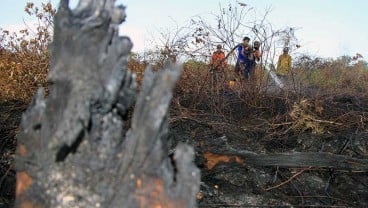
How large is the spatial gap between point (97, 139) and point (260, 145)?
548 cm

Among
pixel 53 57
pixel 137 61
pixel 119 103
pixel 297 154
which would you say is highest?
pixel 137 61

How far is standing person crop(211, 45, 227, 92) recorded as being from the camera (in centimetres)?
788

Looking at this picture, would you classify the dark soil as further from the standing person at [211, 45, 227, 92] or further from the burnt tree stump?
the burnt tree stump

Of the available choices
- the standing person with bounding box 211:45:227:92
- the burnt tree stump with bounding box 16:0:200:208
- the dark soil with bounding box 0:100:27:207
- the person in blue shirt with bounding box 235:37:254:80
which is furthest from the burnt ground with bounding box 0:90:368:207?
the burnt tree stump with bounding box 16:0:200:208

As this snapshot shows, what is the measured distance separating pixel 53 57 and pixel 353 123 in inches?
251

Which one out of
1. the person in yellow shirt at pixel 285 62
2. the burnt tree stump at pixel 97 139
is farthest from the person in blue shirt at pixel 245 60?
the burnt tree stump at pixel 97 139

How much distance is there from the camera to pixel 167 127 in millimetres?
1581

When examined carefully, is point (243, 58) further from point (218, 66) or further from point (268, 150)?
point (268, 150)

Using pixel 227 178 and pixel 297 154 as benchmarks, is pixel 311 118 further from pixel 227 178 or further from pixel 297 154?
pixel 227 178

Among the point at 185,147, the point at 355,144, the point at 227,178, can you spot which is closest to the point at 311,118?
the point at 355,144

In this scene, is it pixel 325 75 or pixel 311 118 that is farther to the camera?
pixel 325 75

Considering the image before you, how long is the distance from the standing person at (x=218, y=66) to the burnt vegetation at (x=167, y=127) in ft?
0.38

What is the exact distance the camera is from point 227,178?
5.93 m

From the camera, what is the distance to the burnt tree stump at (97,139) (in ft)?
5.06
